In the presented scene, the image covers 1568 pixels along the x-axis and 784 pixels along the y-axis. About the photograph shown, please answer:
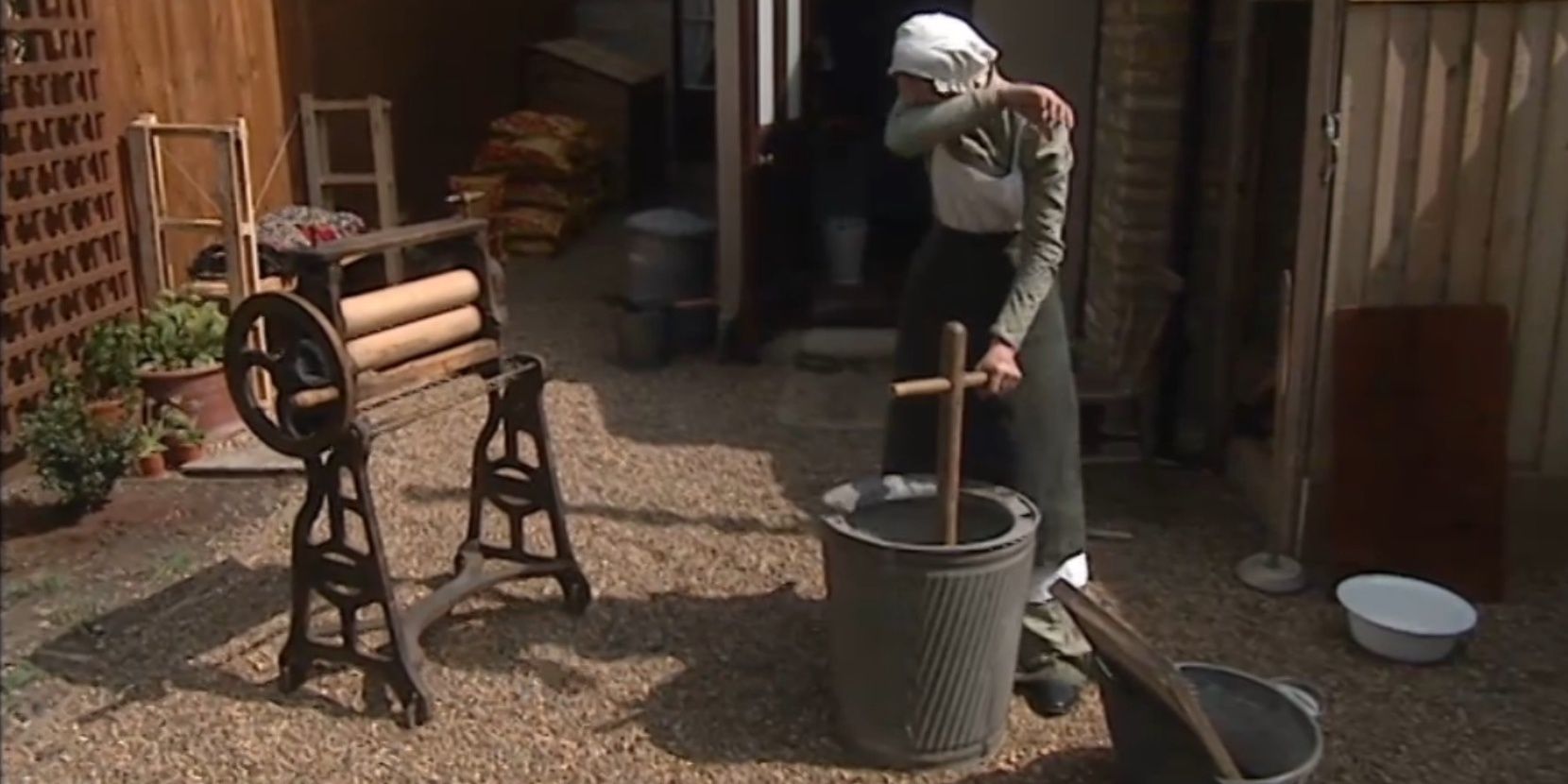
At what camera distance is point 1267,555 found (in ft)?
15.6

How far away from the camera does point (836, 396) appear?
6895 mm

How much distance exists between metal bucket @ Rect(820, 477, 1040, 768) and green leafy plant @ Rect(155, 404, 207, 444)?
3234 mm

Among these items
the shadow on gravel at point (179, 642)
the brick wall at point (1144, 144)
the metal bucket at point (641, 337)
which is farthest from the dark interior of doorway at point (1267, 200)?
the shadow on gravel at point (179, 642)

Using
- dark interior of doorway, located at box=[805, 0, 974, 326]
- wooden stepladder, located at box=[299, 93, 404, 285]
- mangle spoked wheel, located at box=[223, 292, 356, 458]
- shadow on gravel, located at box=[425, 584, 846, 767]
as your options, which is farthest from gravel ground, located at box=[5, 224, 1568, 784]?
wooden stepladder, located at box=[299, 93, 404, 285]

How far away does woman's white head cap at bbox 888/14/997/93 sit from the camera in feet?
11.6

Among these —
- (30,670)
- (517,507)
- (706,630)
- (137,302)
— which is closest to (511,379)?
(517,507)

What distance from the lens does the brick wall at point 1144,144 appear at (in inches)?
233

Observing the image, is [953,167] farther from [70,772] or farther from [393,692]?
[70,772]

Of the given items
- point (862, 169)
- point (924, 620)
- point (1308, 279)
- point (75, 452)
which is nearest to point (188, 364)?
point (75, 452)

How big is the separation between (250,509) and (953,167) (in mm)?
3073

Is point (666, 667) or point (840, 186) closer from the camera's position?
point (666, 667)

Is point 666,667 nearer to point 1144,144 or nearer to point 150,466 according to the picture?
point 150,466

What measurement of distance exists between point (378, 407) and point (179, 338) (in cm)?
239

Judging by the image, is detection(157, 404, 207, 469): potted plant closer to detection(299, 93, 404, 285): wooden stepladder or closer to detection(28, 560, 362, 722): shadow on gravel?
detection(28, 560, 362, 722): shadow on gravel
